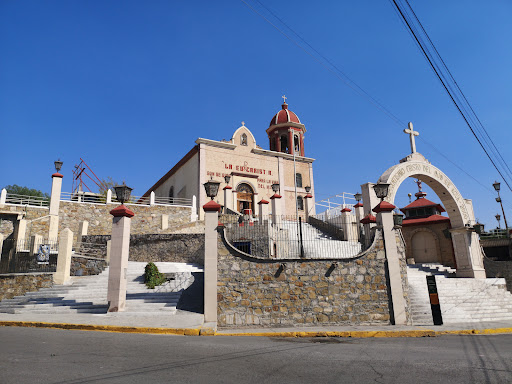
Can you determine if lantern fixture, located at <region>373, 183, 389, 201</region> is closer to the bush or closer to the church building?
the bush

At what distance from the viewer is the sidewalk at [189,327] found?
8.16 meters

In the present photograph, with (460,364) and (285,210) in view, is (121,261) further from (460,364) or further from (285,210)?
(285,210)

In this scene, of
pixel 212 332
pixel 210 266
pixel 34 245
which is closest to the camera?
pixel 212 332

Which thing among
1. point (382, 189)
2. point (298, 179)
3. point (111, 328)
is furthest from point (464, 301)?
point (298, 179)

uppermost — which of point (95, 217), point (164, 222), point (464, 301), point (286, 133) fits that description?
point (286, 133)

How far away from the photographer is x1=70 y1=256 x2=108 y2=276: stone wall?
14636 millimetres

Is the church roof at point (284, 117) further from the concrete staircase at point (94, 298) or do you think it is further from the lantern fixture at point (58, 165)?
the concrete staircase at point (94, 298)

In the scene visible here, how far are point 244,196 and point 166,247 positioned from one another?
10971 millimetres

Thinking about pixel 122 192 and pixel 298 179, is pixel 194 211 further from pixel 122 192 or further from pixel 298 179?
pixel 122 192

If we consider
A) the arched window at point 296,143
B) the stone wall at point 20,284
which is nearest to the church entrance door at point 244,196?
the arched window at point 296,143

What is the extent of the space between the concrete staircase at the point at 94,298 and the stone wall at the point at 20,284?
0.34 meters

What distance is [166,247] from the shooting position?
18.2 m

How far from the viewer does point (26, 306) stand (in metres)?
11.2

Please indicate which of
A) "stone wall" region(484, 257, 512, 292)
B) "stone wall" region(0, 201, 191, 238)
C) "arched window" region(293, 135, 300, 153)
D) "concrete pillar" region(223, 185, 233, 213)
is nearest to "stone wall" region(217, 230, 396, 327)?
"stone wall" region(484, 257, 512, 292)
